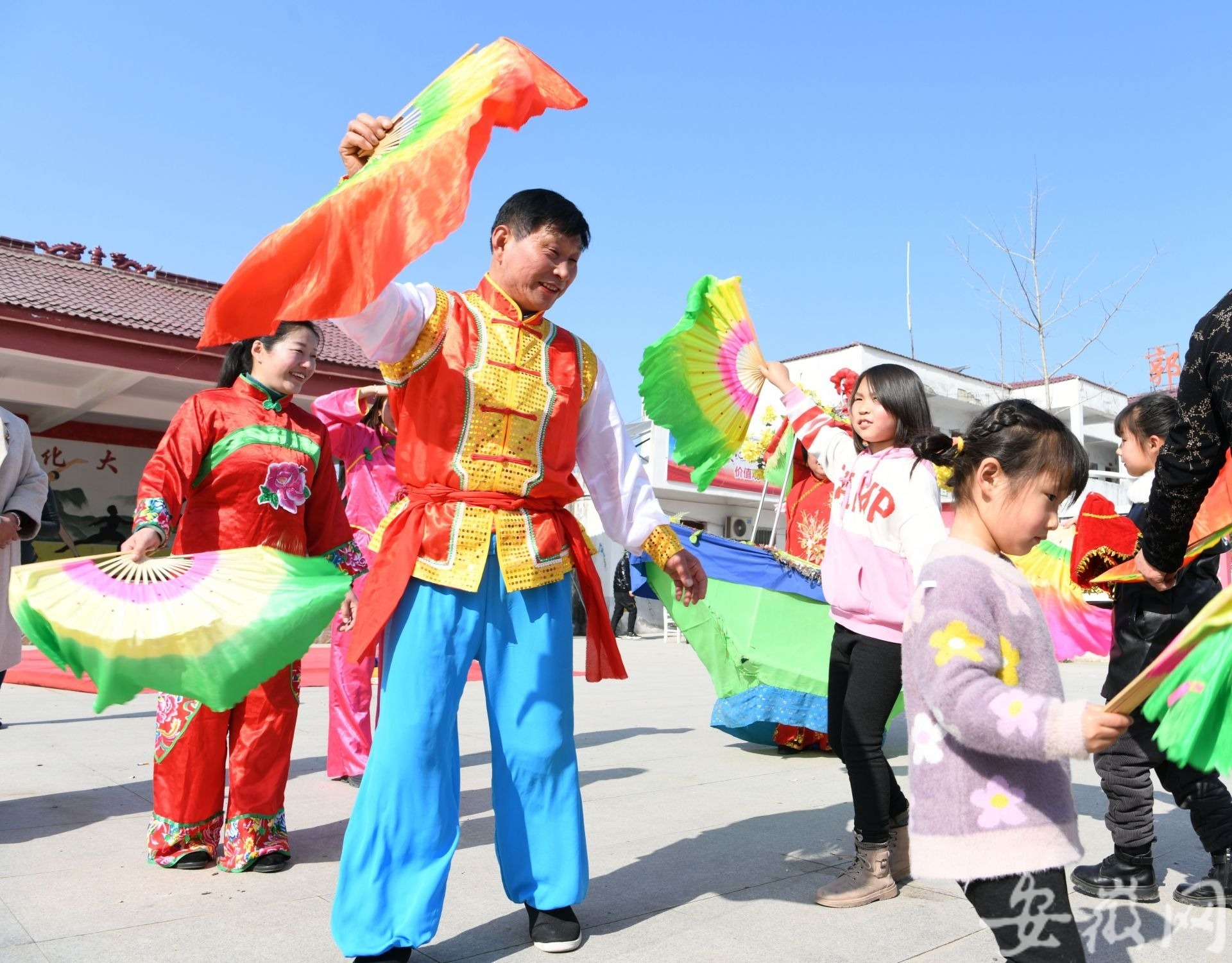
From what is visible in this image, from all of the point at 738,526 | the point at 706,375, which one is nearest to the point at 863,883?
the point at 706,375

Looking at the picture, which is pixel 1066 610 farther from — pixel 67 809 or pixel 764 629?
pixel 67 809

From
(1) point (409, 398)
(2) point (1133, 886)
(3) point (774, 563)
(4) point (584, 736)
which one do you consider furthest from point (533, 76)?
(4) point (584, 736)

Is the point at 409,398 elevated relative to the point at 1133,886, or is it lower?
elevated

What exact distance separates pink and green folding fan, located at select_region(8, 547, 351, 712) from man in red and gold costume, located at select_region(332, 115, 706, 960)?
0.30m

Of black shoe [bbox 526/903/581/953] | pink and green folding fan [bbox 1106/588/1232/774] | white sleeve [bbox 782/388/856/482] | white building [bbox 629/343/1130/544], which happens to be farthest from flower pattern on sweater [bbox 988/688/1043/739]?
white building [bbox 629/343/1130/544]

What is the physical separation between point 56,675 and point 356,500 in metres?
5.69

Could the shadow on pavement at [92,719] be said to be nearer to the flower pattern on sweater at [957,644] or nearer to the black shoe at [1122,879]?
the black shoe at [1122,879]

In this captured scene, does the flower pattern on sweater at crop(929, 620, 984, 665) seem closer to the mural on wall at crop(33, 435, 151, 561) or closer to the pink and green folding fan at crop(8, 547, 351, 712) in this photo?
the pink and green folding fan at crop(8, 547, 351, 712)

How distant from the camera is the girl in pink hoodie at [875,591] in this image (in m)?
2.81

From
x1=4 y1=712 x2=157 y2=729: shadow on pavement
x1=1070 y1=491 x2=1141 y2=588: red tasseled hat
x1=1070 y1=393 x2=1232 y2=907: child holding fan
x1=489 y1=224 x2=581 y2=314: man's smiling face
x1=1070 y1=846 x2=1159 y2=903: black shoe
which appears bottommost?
x1=4 y1=712 x2=157 y2=729: shadow on pavement

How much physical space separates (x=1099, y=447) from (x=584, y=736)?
25.5 metres

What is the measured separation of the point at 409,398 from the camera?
249cm

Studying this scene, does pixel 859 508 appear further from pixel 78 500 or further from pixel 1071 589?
pixel 78 500

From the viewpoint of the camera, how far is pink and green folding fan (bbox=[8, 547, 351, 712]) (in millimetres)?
2555
